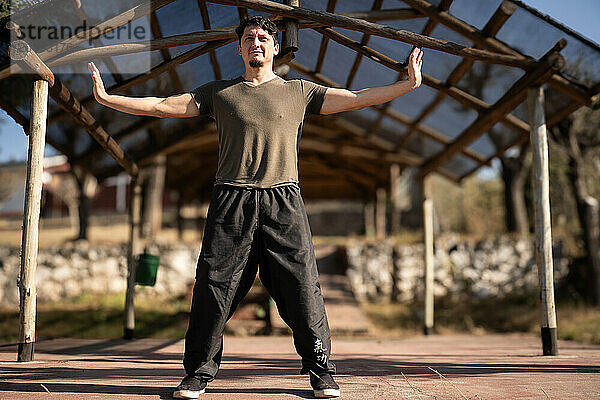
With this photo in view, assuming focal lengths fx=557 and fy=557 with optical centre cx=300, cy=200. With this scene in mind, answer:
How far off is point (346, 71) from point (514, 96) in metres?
2.49

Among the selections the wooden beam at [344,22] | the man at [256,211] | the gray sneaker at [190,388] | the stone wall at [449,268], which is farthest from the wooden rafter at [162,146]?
the gray sneaker at [190,388]

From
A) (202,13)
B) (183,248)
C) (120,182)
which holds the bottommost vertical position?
(183,248)

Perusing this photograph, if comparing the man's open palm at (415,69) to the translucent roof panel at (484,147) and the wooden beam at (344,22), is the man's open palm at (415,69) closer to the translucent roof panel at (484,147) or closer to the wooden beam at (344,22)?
the wooden beam at (344,22)

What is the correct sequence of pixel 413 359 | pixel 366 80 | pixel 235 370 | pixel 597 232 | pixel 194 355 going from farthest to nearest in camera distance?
pixel 597 232 → pixel 366 80 → pixel 413 359 → pixel 235 370 → pixel 194 355

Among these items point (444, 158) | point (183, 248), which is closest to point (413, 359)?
point (444, 158)

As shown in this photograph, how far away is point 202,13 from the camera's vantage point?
18.1 ft

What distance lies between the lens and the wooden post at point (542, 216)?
4910 mm

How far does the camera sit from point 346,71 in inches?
Answer: 287

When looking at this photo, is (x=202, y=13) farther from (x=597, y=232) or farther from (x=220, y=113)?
(x=597, y=232)

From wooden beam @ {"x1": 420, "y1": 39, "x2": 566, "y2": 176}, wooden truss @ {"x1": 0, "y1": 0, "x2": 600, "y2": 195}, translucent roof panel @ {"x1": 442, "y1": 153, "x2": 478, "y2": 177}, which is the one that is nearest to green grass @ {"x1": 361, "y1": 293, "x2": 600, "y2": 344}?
translucent roof panel @ {"x1": 442, "y1": 153, "x2": 478, "y2": 177}

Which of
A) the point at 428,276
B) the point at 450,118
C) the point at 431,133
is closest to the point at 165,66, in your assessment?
the point at 450,118

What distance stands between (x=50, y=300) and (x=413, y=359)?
880 centimetres

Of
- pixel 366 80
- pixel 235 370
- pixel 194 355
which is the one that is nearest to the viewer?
pixel 194 355

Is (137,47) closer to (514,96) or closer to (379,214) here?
(514,96)
